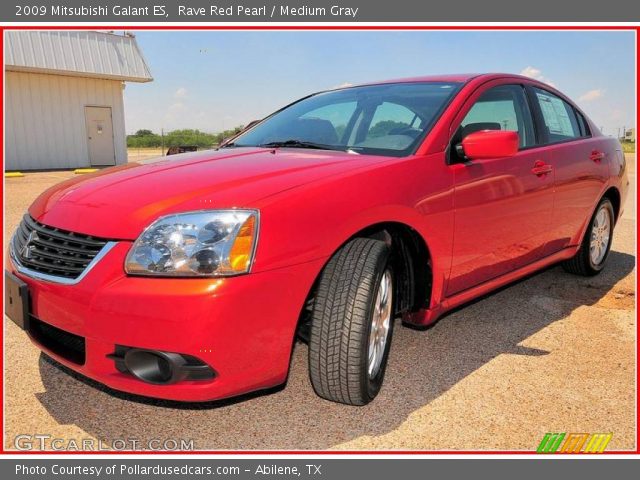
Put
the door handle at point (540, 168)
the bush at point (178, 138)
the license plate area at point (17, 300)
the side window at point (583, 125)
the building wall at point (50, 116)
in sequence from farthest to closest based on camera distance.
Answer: the bush at point (178, 138), the building wall at point (50, 116), the side window at point (583, 125), the door handle at point (540, 168), the license plate area at point (17, 300)

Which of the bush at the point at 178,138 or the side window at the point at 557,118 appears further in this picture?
the bush at the point at 178,138

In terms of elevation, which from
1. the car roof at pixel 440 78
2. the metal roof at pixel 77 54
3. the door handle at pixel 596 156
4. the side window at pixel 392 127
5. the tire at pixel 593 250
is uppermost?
the metal roof at pixel 77 54

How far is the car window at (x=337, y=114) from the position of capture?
3312mm

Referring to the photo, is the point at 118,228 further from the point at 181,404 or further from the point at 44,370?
the point at 44,370

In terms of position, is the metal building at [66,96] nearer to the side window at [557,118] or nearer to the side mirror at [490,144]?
the side window at [557,118]

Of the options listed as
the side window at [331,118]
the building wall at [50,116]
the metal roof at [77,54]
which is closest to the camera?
the side window at [331,118]

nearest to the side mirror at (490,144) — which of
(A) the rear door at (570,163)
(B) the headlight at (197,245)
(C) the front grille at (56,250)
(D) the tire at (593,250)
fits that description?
(A) the rear door at (570,163)

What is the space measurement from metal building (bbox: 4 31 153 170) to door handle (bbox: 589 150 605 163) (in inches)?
651

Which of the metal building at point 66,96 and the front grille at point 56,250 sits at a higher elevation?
the metal building at point 66,96

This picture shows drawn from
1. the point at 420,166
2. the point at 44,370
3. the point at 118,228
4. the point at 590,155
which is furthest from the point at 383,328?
the point at 590,155

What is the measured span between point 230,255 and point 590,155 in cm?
345

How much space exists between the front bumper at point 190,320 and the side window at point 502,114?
59.9 inches

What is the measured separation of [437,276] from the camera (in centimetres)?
284

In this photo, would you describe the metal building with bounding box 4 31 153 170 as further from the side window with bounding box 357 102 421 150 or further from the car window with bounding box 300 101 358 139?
the side window with bounding box 357 102 421 150
